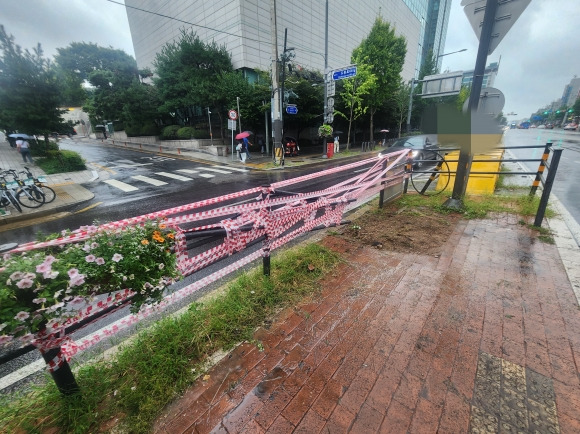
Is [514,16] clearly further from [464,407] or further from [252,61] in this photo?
[252,61]

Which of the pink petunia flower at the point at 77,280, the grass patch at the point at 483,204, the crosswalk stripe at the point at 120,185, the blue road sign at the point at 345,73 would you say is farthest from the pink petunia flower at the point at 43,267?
the blue road sign at the point at 345,73

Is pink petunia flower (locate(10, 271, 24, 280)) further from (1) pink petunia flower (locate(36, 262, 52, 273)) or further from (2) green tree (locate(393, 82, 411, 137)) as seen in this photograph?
(2) green tree (locate(393, 82, 411, 137))

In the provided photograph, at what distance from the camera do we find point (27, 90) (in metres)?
11.5

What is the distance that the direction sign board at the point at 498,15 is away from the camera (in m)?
4.49

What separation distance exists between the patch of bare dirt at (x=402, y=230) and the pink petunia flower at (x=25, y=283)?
12.3ft

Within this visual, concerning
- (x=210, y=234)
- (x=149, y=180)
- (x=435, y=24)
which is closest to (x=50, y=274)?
(x=210, y=234)

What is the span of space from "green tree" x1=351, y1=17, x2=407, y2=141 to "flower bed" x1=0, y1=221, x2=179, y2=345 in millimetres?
24718

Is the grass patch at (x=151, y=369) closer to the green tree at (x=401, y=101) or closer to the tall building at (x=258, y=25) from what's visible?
the tall building at (x=258, y=25)

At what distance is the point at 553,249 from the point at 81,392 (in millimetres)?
5912

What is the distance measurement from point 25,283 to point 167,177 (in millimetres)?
12851

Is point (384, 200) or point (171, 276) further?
point (384, 200)

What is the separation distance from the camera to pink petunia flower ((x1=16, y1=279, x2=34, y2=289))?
1.31 meters

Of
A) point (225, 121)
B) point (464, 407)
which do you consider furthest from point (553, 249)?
point (225, 121)

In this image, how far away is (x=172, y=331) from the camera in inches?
93.8
